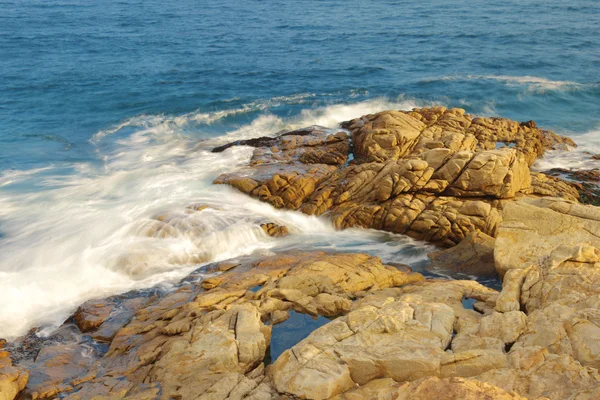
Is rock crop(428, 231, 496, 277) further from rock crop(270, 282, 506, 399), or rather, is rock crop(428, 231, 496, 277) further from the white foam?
the white foam

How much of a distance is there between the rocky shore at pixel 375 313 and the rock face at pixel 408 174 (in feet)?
0.24

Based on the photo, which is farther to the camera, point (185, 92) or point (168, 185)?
point (185, 92)

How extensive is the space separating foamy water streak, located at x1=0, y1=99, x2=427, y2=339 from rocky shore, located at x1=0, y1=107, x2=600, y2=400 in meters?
0.74

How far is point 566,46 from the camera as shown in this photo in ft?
156

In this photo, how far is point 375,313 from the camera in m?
11.1

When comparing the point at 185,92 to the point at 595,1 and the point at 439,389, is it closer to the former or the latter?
the point at 439,389

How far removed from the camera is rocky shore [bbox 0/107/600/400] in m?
9.30

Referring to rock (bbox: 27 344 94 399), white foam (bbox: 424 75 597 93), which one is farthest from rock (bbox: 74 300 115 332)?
white foam (bbox: 424 75 597 93)

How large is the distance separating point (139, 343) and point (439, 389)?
7709 mm

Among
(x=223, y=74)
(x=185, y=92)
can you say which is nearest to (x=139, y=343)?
(x=185, y=92)

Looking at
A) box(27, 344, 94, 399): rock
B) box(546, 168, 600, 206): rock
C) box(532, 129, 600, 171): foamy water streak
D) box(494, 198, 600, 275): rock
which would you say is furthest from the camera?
box(532, 129, 600, 171): foamy water streak

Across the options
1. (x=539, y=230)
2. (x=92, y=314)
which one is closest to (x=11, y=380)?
(x=92, y=314)

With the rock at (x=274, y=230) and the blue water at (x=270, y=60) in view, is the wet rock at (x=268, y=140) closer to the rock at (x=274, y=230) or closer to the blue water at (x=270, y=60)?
the blue water at (x=270, y=60)

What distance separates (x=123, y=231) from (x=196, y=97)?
60.5 feet
